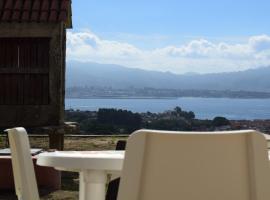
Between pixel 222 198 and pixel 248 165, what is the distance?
13 centimetres

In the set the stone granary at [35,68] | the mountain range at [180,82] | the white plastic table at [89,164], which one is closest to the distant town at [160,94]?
the mountain range at [180,82]

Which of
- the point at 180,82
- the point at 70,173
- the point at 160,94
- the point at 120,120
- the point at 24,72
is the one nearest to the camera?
the point at 70,173

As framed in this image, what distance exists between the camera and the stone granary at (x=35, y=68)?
1016 centimetres

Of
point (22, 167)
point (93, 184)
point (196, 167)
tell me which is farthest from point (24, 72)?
point (196, 167)

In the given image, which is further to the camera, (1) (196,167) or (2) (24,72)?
(2) (24,72)

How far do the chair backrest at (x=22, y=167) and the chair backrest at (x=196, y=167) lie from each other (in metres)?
0.79

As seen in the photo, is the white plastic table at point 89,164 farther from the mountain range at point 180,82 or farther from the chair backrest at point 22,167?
the mountain range at point 180,82

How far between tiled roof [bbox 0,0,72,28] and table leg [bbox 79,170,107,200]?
728cm

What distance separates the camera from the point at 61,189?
A: 8.27 metres

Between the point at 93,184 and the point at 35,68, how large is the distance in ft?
24.7

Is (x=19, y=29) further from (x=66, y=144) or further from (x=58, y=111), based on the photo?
(x=66, y=144)

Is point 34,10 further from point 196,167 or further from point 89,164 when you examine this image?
point 196,167

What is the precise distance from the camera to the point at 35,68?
10.3 meters

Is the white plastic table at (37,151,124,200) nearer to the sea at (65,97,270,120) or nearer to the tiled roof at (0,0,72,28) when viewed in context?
the tiled roof at (0,0,72,28)
